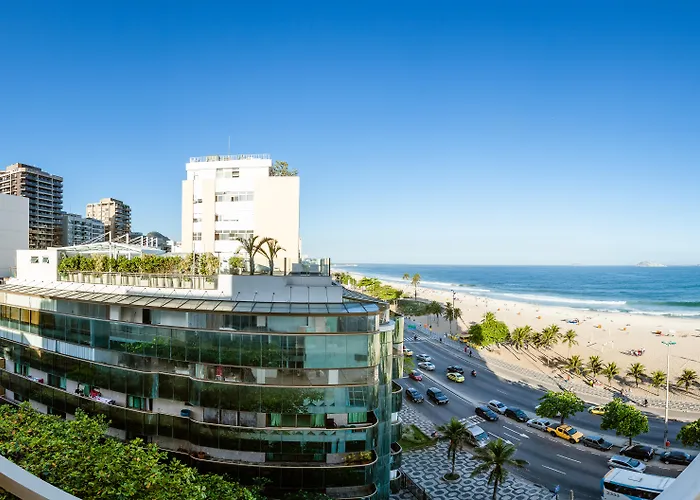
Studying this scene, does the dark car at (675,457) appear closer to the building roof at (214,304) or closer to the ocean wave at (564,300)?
the building roof at (214,304)

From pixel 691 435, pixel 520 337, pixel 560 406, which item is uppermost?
pixel 520 337

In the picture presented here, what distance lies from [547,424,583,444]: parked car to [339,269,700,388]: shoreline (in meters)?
16.3

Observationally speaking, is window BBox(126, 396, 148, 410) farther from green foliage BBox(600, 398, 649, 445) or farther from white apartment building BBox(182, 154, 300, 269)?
green foliage BBox(600, 398, 649, 445)

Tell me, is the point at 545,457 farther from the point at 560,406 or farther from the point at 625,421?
the point at 625,421

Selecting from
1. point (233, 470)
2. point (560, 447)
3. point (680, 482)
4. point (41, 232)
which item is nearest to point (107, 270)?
point (233, 470)

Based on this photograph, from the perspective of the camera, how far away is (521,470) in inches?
1222

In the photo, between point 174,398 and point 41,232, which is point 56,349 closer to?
point 174,398

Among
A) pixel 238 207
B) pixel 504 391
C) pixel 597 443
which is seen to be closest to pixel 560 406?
pixel 597 443

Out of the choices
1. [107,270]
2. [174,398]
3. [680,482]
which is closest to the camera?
[680,482]

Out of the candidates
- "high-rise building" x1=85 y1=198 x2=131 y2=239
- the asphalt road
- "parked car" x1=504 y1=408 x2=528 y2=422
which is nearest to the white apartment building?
the asphalt road

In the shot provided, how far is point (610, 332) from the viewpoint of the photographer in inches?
3022

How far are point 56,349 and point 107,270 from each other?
5.61 meters

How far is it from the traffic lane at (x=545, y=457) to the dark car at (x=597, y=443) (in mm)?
1073

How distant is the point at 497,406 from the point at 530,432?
14.7ft
